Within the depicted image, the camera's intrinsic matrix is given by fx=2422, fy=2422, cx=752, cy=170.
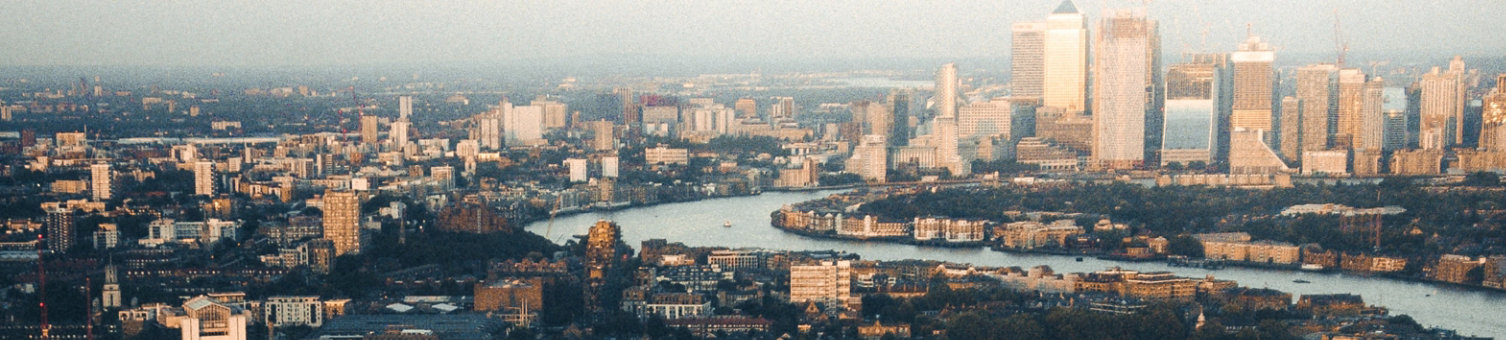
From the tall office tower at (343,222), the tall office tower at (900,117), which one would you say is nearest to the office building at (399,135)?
the tall office tower at (900,117)

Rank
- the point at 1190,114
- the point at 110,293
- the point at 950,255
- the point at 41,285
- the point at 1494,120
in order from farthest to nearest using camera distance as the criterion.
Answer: the point at 1190,114, the point at 1494,120, the point at 950,255, the point at 41,285, the point at 110,293

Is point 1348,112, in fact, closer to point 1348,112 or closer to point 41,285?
point 1348,112

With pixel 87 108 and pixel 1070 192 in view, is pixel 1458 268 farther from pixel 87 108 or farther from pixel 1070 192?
pixel 87 108

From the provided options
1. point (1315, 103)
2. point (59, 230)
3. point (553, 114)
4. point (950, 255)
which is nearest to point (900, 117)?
point (553, 114)

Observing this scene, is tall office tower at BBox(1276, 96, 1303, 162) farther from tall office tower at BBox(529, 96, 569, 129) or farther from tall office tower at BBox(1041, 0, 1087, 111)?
tall office tower at BBox(529, 96, 569, 129)

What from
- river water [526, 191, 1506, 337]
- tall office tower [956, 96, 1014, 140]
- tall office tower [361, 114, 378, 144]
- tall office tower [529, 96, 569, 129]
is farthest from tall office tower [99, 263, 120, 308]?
tall office tower [956, 96, 1014, 140]

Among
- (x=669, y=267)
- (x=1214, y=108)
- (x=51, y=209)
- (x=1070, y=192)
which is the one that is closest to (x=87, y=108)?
(x=51, y=209)
